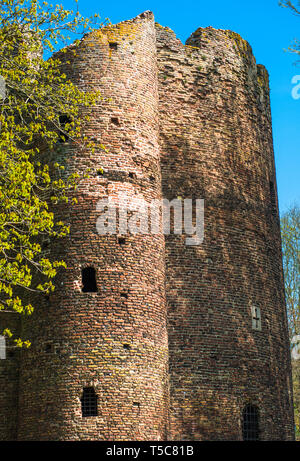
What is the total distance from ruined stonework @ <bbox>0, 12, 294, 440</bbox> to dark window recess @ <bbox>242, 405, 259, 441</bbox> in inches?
9.4

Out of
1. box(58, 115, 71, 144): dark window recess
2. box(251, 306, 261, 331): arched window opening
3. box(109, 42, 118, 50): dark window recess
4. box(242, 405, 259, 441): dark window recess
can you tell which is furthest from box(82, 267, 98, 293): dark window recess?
box(109, 42, 118, 50): dark window recess

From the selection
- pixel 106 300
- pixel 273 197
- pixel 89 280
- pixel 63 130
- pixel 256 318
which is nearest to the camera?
pixel 106 300

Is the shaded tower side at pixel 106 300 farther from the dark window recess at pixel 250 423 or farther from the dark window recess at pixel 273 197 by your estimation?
the dark window recess at pixel 273 197

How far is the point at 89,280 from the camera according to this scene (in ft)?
64.3

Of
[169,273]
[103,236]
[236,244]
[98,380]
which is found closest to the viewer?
[98,380]

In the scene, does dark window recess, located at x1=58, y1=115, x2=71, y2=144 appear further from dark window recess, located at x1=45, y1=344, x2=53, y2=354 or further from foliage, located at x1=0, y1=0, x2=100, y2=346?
dark window recess, located at x1=45, y1=344, x2=53, y2=354

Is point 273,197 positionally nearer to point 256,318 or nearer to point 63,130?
point 256,318

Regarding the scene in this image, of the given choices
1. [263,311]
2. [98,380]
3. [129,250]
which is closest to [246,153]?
[263,311]

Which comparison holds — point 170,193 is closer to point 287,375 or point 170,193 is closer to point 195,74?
point 195,74

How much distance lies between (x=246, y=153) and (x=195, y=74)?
2.91m

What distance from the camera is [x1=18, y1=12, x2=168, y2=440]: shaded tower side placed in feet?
60.4

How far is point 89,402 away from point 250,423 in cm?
545

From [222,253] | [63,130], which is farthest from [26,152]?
[222,253]

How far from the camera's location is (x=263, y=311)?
23.2 meters
